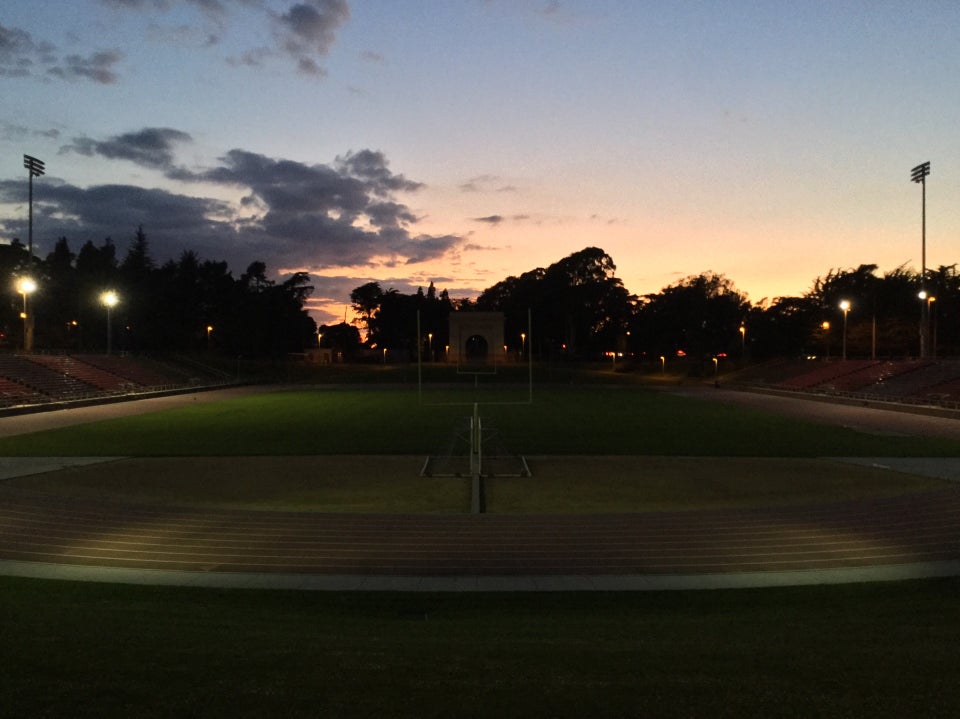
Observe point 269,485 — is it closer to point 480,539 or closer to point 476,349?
point 480,539

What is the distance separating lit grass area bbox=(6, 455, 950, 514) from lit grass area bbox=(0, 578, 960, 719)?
4840 millimetres

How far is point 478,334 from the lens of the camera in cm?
7362

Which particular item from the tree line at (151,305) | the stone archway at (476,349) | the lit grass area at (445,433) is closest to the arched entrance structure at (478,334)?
the stone archway at (476,349)

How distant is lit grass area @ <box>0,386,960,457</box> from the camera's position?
20.3 meters

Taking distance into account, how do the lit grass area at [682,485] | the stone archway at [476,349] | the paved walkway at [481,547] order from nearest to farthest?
1. the paved walkway at [481,547]
2. the lit grass area at [682,485]
3. the stone archway at [476,349]

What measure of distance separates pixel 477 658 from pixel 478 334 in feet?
226

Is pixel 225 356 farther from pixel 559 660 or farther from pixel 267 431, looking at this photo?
pixel 559 660

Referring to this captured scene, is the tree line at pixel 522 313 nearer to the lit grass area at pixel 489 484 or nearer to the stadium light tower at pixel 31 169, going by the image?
the stadium light tower at pixel 31 169

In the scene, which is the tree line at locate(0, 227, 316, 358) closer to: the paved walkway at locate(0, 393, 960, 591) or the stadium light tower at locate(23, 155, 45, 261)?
the stadium light tower at locate(23, 155, 45, 261)

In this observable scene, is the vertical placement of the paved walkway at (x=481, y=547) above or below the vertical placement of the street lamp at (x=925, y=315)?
below

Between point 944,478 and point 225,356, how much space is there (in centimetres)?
7388

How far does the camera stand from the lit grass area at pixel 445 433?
20266 mm

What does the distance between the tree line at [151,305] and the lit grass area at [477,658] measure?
66.5 metres

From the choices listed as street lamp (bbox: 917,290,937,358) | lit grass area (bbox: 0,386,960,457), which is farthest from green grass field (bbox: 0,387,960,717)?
street lamp (bbox: 917,290,937,358)
